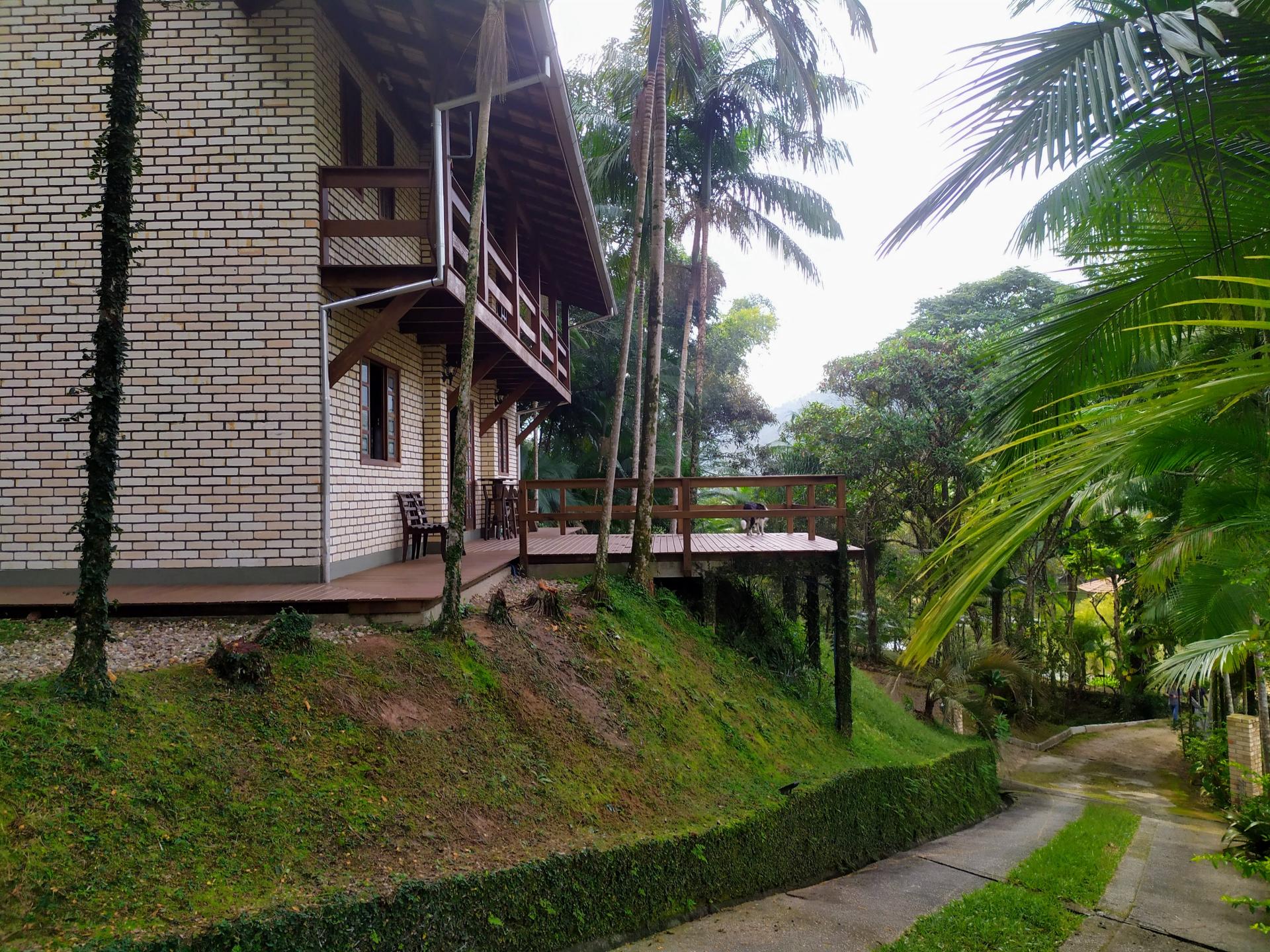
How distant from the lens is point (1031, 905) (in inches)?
324

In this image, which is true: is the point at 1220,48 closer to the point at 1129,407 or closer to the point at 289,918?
the point at 1129,407

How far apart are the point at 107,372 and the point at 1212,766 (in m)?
18.5

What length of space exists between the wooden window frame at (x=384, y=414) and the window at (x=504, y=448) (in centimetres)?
558

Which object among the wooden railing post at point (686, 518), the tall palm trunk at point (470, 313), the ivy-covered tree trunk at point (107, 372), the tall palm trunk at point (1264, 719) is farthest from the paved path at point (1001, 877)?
the ivy-covered tree trunk at point (107, 372)

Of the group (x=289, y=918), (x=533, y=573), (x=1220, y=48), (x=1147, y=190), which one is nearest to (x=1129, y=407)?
(x=1220, y=48)

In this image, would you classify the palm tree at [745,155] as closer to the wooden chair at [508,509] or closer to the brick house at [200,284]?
the wooden chair at [508,509]

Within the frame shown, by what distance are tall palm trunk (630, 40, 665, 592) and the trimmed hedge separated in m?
3.53

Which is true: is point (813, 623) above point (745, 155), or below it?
below

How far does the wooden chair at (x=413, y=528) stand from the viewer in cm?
1042

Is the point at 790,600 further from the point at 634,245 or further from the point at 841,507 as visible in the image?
the point at 634,245

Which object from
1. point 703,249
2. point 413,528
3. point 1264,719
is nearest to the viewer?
point 413,528

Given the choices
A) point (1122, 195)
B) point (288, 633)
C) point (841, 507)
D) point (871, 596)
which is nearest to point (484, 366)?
point (841, 507)

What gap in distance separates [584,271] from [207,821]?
14276 millimetres

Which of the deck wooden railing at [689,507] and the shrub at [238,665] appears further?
the deck wooden railing at [689,507]
